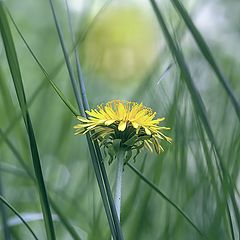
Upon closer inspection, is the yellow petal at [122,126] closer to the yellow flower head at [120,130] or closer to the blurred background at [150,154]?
the yellow flower head at [120,130]

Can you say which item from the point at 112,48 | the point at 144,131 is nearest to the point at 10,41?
the point at 144,131

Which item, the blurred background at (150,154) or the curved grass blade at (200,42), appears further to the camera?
the blurred background at (150,154)

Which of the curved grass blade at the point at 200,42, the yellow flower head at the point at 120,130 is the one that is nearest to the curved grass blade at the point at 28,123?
the yellow flower head at the point at 120,130

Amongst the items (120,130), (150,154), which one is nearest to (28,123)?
(120,130)

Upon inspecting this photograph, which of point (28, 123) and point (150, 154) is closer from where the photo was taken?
point (28, 123)

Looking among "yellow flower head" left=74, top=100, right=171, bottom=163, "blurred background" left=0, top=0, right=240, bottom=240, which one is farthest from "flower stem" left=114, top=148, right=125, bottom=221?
"blurred background" left=0, top=0, right=240, bottom=240

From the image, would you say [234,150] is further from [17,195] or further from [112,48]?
[112,48]

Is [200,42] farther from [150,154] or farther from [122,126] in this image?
[150,154]

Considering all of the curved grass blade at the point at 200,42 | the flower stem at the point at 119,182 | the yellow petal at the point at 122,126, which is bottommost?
the flower stem at the point at 119,182
